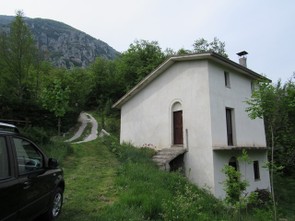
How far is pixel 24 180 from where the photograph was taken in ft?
14.0

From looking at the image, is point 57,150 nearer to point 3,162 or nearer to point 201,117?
point 201,117

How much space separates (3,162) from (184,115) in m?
13.4

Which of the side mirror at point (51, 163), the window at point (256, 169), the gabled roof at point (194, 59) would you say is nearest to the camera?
the side mirror at point (51, 163)

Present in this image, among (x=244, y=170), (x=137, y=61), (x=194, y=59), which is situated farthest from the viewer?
(x=137, y=61)

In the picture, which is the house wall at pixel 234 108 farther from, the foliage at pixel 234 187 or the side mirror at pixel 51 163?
the side mirror at pixel 51 163

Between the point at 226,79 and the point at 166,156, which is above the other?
the point at 226,79

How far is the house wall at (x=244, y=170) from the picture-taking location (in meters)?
14.8

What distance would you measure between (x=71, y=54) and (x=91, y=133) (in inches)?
4182

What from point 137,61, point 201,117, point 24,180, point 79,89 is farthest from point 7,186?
point 79,89

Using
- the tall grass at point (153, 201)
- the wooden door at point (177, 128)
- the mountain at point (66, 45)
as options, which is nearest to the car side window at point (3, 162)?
the tall grass at point (153, 201)

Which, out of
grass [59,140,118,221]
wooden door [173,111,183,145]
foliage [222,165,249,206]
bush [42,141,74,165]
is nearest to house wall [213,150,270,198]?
wooden door [173,111,183,145]

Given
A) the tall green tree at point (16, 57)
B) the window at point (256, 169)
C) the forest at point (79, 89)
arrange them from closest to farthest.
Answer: the forest at point (79, 89) < the window at point (256, 169) < the tall green tree at point (16, 57)

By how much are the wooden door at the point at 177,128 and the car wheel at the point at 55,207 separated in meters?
11.7

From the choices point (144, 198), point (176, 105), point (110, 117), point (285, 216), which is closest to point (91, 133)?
point (110, 117)
